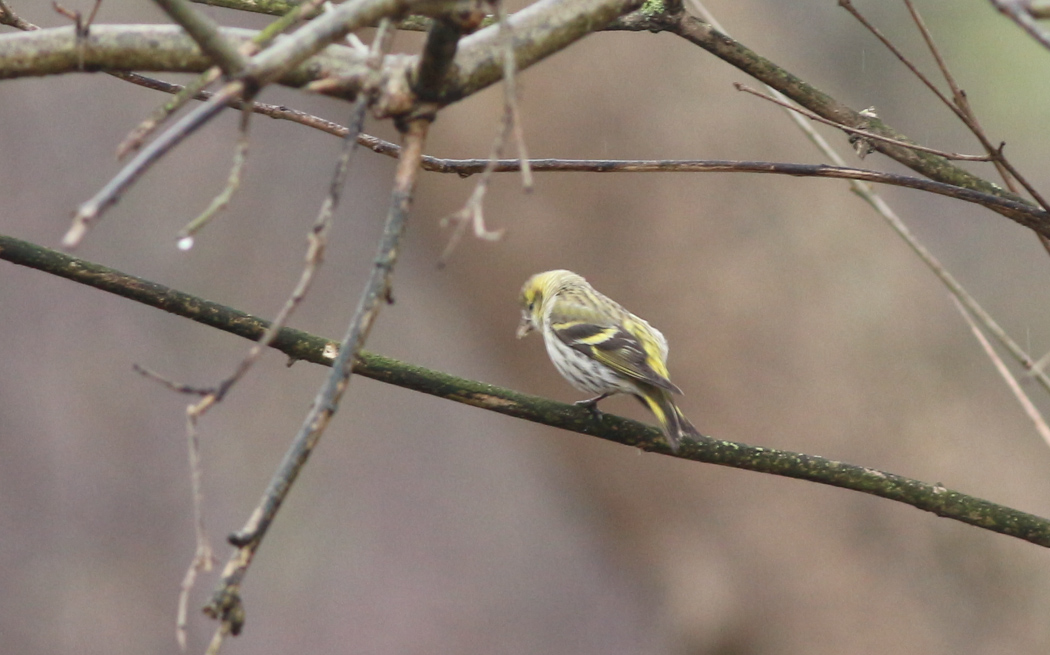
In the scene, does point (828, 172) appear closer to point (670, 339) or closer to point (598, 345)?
point (598, 345)

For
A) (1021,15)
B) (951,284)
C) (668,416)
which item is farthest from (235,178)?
(668,416)

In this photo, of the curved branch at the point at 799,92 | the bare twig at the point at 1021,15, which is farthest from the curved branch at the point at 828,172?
the bare twig at the point at 1021,15

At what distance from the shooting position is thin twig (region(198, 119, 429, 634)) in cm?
85

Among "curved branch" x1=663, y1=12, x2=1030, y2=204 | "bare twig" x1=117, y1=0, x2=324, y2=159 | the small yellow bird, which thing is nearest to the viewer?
→ "bare twig" x1=117, y1=0, x2=324, y2=159

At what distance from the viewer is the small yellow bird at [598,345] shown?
8.42ft

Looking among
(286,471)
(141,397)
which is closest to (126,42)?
(286,471)

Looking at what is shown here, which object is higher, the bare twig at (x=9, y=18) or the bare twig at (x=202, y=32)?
the bare twig at (x=9, y=18)

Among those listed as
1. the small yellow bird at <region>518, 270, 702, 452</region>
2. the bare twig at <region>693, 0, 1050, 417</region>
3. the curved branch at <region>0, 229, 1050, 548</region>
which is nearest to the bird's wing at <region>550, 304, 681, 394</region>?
the small yellow bird at <region>518, 270, 702, 452</region>

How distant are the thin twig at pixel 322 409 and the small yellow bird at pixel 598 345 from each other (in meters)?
1.32

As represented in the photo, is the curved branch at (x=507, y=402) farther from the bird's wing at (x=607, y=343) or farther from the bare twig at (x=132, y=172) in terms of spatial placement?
the bare twig at (x=132, y=172)

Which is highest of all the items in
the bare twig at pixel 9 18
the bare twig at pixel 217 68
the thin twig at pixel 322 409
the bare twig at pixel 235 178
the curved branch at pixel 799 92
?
the curved branch at pixel 799 92

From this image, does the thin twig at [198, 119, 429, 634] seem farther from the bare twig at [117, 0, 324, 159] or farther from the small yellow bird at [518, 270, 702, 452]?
the small yellow bird at [518, 270, 702, 452]

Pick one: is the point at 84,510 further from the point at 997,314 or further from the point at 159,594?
the point at 997,314

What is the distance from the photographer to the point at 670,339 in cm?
566
